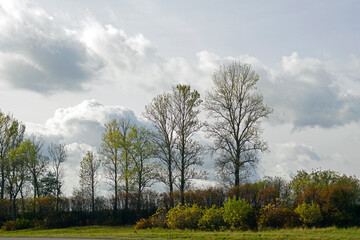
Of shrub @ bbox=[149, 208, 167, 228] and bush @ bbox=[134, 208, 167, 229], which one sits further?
bush @ bbox=[134, 208, 167, 229]

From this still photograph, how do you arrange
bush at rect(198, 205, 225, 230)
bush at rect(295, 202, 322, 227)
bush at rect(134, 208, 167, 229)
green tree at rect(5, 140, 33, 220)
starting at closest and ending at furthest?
bush at rect(295, 202, 322, 227)
bush at rect(198, 205, 225, 230)
bush at rect(134, 208, 167, 229)
green tree at rect(5, 140, 33, 220)

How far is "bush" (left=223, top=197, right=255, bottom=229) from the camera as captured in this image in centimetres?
2400

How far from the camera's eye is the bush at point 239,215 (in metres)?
24.0

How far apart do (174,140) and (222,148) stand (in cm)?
515

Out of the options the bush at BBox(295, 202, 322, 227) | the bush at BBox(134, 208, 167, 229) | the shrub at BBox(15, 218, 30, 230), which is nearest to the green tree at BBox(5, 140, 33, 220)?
the shrub at BBox(15, 218, 30, 230)

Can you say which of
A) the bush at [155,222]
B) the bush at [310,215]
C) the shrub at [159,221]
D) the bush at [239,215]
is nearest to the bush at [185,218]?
the shrub at [159,221]

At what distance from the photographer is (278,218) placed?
2364 cm

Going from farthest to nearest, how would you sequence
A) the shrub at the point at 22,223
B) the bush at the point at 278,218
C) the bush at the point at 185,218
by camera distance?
1. the shrub at the point at 22,223
2. the bush at the point at 185,218
3. the bush at the point at 278,218

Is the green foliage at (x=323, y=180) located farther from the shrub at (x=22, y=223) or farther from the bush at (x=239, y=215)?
the shrub at (x=22, y=223)

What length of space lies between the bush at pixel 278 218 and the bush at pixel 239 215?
0.66 metres

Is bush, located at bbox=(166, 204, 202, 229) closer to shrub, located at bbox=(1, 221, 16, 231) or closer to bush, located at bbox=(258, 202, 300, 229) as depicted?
bush, located at bbox=(258, 202, 300, 229)

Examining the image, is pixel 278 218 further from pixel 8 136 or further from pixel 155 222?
pixel 8 136

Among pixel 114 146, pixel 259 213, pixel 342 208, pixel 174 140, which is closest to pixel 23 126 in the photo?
pixel 114 146

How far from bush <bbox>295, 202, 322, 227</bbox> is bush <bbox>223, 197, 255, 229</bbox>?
119 inches
